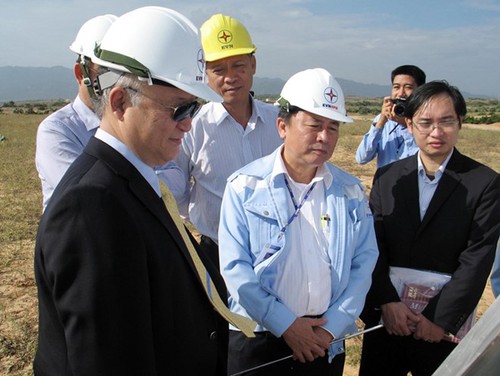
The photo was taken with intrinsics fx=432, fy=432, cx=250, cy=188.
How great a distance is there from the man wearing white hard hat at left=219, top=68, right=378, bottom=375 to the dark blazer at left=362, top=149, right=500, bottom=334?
25cm

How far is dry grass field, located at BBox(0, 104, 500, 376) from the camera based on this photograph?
12.0 feet

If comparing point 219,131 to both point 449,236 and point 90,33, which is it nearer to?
point 90,33

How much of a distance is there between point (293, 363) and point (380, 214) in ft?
3.26

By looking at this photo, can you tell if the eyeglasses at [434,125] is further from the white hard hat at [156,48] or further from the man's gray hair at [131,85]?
the man's gray hair at [131,85]

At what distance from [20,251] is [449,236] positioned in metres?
5.39

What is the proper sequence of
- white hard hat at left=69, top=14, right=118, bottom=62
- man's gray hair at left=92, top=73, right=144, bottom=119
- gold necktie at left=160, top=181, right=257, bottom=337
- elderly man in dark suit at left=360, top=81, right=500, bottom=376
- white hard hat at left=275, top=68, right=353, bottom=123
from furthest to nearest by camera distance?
elderly man in dark suit at left=360, top=81, right=500, bottom=376
white hard hat at left=275, top=68, right=353, bottom=123
white hard hat at left=69, top=14, right=118, bottom=62
gold necktie at left=160, top=181, right=257, bottom=337
man's gray hair at left=92, top=73, right=144, bottom=119

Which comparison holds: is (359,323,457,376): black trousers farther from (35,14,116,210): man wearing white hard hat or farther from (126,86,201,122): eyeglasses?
(35,14,116,210): man wearing white hard hat

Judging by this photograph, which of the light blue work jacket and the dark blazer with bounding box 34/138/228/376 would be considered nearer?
the dark blazer with bounding box 34/138/228/376

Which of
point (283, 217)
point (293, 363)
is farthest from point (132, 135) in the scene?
point (293, 363)

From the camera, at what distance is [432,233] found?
93.0 inches

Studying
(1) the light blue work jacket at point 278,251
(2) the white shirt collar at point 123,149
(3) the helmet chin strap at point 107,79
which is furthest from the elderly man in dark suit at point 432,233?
(3) the helmet chin strap at point 107,79

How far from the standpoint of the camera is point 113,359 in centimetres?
112

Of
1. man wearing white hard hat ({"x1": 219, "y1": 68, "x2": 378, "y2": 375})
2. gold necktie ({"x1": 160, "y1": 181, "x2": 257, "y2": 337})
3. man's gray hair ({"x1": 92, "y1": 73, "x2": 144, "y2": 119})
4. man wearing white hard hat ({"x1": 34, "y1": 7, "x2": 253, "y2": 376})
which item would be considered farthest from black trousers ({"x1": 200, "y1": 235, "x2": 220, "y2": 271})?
man's gray hair ({"x1": 92, "y1": 73, "x2": 144, "y2": 119})

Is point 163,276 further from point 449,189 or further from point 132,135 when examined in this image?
point 449,189
